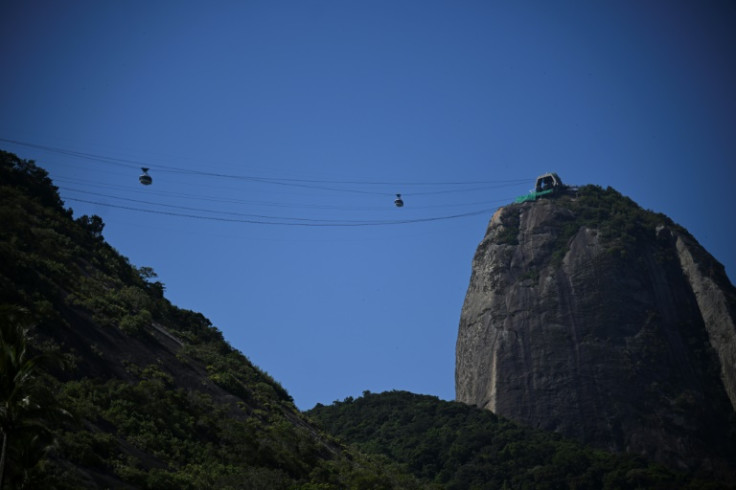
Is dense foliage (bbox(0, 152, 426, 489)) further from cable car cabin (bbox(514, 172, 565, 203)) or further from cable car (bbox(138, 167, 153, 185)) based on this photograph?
cable car cabin (bbox(514, 172, 565, 203))

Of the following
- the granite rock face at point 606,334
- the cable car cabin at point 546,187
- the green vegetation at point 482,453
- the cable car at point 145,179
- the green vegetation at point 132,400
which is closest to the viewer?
the green vegetation at point 132,400

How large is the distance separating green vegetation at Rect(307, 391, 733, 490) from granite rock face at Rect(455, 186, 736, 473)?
482 centimetres

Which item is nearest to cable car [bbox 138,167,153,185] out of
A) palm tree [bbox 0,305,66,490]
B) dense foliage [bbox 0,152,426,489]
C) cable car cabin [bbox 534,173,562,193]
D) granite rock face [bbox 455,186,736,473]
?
dense foliage [bbox 0,152,426,489]

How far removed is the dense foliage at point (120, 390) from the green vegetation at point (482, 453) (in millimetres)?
27845

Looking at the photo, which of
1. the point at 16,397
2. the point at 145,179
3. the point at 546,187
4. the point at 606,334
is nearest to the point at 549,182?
the point at 546,187

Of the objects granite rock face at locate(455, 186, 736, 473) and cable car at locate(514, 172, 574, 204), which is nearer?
granite rock face at locate(455, 186, 736, 473)

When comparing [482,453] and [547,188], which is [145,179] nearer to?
[482,453]

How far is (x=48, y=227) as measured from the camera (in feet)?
178

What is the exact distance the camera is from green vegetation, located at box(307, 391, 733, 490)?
73.7 meters

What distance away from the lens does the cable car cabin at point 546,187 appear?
12019 cm

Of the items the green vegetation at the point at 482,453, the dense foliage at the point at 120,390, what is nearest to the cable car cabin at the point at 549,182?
the green vegetation at the point at 482,453

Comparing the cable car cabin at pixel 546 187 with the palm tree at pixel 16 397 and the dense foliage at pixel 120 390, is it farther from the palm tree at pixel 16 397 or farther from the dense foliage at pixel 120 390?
the palm tree at pixel 16 397

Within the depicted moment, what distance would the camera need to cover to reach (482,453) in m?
80.8

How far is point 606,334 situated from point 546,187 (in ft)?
119
